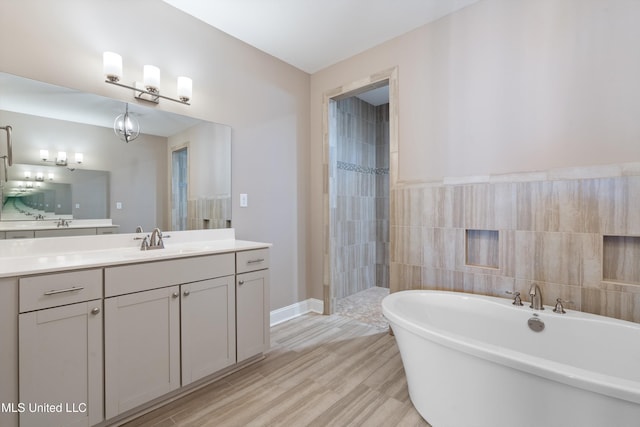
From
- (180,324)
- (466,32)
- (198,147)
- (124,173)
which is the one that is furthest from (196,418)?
(466,32)

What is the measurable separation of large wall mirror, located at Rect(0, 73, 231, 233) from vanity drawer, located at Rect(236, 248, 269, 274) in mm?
542

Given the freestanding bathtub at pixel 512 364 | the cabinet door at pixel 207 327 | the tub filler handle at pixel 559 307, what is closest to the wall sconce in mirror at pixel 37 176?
the cabinet door at pixel 207 327

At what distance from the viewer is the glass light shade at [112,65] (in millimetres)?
1754

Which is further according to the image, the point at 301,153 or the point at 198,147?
the point at 301,153

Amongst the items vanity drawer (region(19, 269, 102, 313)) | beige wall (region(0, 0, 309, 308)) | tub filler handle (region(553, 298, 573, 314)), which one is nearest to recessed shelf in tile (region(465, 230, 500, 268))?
tub filler handle (region(553, 298, 573, 314))

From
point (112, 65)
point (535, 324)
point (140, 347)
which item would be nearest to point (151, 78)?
point (112, 65)

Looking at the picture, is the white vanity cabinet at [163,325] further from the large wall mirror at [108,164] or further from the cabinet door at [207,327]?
the large wall mirror at [108,164]

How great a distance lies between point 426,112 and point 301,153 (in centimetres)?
133

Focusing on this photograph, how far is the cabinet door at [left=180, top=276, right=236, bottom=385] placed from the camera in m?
1.72

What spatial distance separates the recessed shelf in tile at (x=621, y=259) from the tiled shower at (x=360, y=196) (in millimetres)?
2279

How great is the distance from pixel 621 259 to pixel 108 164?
3211 millimetres

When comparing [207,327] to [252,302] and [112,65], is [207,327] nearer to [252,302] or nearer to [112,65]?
[252,302]

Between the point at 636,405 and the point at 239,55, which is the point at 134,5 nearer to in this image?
the point at 239,55

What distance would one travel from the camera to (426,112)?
7.87 ft
